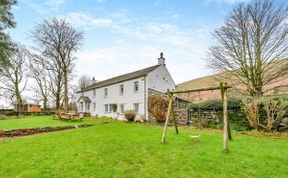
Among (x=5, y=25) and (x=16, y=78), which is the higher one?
(x=5, y=25)

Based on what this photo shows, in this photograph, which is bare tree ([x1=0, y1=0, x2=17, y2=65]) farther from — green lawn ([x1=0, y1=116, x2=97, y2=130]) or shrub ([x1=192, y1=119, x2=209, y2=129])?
shrub ([x1=192, y1=119, x2=209, y2=129])

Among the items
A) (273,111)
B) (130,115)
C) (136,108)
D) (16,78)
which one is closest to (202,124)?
(273,111)

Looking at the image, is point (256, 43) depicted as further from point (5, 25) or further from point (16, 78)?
point (16, 78)

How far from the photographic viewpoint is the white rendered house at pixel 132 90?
76.2 feet

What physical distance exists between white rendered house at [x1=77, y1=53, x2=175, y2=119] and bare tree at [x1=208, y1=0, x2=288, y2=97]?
761cm

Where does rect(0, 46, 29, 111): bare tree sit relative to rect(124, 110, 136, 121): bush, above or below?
above

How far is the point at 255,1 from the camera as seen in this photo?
682 inches

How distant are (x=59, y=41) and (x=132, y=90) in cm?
1470

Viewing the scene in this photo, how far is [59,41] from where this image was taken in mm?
29531

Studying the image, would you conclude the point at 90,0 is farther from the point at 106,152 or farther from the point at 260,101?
the point at 260,101

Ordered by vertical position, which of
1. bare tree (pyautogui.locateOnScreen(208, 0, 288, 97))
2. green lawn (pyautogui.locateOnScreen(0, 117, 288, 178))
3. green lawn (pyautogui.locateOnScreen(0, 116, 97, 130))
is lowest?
green lawn (pyautogui.locateOnScreen(0, 116, 97, 130))

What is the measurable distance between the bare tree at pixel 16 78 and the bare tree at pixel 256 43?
118 ft

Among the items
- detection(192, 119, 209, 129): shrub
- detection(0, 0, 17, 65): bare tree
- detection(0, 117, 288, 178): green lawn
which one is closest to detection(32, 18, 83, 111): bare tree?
detection(0, 0, 17, 65): bare tree

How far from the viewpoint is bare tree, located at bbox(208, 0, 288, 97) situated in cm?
1658
